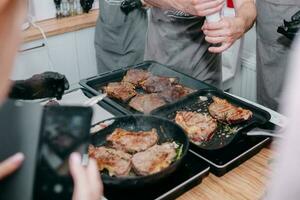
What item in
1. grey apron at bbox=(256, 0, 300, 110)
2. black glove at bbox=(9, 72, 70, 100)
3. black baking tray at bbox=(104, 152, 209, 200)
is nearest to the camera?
black baking tray at bbox=(104, 152, 209, 200)

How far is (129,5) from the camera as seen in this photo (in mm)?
2568

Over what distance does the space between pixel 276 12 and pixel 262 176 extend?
112 centimetres

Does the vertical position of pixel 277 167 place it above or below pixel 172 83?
above

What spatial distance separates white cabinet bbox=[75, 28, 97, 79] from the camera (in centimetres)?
279

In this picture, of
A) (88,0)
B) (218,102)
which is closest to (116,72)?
(218,102)

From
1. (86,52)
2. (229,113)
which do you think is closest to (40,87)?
(229,113)

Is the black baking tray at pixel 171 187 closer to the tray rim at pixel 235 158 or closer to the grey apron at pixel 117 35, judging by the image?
the tray rim at pixel 235 158

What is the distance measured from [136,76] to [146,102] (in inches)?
7.9

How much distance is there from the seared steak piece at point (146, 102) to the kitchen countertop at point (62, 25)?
125 cm

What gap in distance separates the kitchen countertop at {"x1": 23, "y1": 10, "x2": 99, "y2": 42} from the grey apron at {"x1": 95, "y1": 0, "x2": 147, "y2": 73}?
12 cm

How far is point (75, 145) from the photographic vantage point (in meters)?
0.76

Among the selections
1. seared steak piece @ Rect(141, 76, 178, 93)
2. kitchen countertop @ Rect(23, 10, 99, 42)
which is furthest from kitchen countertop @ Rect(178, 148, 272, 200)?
kitchen countertop @ Rect(23, 10, 99, 42)

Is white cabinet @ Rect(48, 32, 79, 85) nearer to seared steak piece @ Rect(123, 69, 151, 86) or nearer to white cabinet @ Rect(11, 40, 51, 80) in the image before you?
white cabinet @ Rect(11, 40, 51, 80)

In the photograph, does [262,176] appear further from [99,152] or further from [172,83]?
[172,83]
